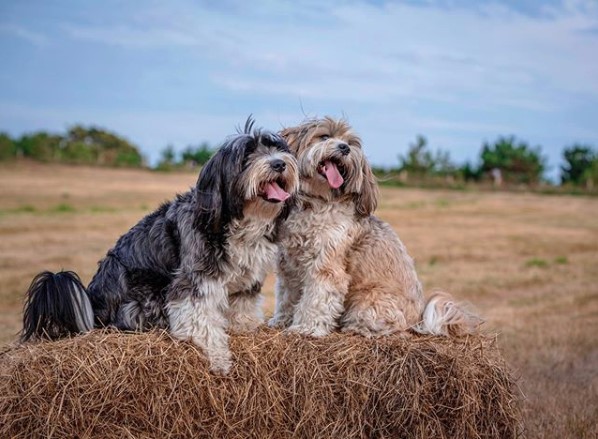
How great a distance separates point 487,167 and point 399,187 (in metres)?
7.49

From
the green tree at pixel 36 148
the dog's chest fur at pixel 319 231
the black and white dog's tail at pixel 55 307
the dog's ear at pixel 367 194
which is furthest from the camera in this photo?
the green tree at pixel 36 148

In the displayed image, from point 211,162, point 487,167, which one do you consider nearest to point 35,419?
point 211,162

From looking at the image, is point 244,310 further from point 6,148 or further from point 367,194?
point 6,148

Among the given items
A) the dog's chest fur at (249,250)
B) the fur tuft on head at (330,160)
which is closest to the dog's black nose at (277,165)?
the dog's chest fur at (249,250)

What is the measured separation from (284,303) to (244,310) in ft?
2.20

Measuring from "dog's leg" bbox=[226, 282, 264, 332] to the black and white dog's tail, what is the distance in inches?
41.6

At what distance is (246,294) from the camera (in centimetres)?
628

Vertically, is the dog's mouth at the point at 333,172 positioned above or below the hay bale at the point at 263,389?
above

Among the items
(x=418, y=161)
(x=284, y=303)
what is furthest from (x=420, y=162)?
(x=284, y=303)

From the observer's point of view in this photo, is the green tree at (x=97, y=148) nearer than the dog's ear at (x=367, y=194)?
No

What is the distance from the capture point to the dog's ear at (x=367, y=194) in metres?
6.38

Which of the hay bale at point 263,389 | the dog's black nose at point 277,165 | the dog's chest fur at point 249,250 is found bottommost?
the hay bale at point 263,389

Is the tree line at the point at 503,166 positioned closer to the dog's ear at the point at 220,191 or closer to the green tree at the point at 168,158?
the green tree at the point at 168,158

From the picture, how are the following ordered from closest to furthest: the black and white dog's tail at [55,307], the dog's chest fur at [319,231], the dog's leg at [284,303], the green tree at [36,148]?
the black and white dog's tail at [55,307], the dog's chest fur at [319,231], the dog's leg at [284,303], the green tree at [36,148]
